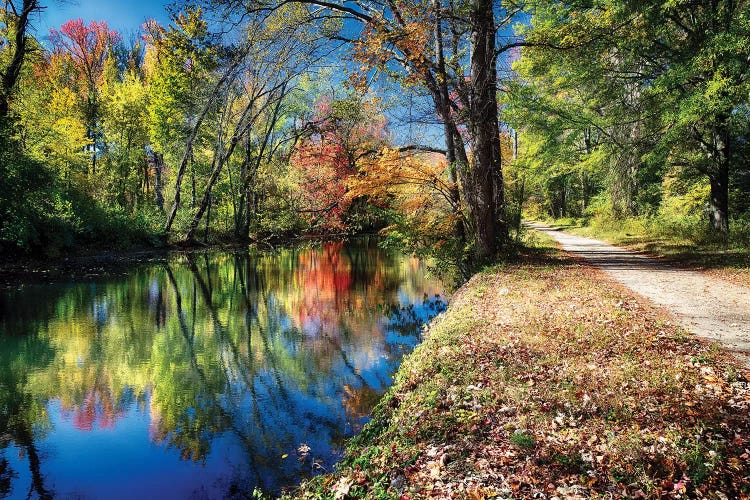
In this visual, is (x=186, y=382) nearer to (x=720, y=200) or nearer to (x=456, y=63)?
(x=456, y=63)

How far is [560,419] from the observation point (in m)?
4.41

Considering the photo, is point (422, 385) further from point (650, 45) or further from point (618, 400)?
point (650, 45)

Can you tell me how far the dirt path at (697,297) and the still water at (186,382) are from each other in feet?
16.5

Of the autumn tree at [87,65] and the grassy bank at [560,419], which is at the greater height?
the autumn tree at [87,65]

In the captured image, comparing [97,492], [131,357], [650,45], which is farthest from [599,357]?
[650,45]

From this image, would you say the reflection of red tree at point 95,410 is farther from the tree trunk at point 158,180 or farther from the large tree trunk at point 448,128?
Answer: the tree trunk at point 158,180

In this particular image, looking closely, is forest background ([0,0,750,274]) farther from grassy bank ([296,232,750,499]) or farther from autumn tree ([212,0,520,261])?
grassy bank ([296,232,750,499])

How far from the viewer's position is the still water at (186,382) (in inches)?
225

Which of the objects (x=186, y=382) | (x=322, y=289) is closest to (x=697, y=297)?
(x=186, y=382)

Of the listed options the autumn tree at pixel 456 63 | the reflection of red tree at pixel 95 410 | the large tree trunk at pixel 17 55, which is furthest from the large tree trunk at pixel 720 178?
the large tree trunk at pixel 17 55

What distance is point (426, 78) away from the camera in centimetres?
1337

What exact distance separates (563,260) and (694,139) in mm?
7933

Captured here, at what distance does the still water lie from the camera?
18.8 ft

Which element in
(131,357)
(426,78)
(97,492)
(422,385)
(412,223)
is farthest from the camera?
(412,223)
